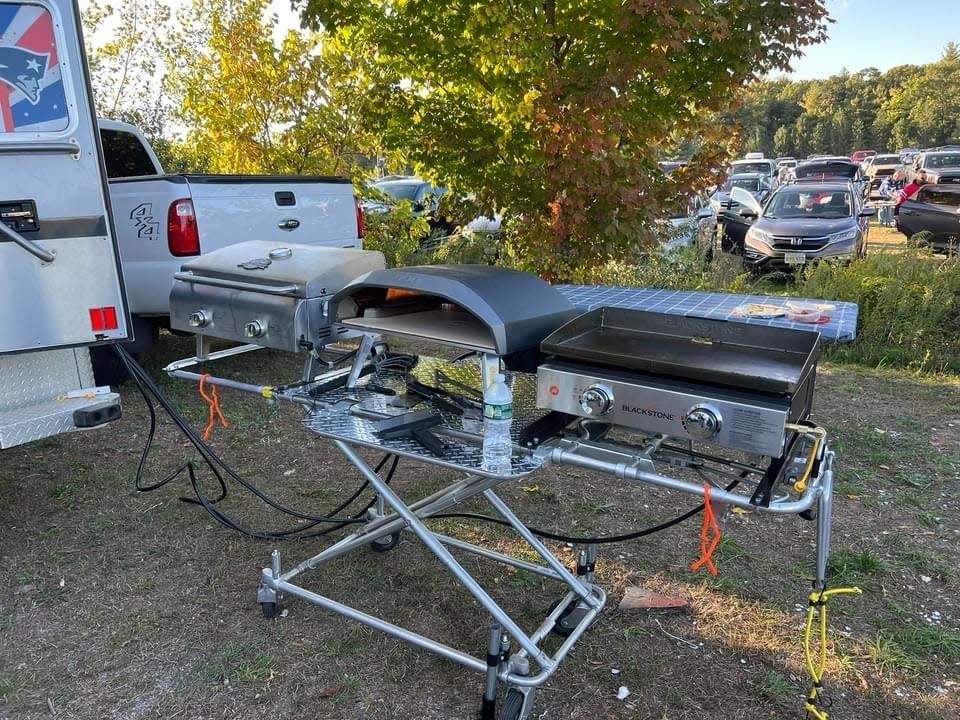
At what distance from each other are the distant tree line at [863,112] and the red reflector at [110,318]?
180ft

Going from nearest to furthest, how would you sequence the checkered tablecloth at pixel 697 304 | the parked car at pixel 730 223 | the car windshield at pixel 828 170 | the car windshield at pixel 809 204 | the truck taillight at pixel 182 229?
the checkered tablecloth at pixel 697 304, the truck taillight at pixel 182 229, the car windshield at pixel 809 204, the parked car at pixel 730 223, the car windshield at pixel 828 170

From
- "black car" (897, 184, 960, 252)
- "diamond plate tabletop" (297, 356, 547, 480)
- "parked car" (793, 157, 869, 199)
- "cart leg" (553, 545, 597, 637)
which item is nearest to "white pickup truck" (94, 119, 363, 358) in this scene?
"diamond plate tabletop" (297, 356, 547, 480)

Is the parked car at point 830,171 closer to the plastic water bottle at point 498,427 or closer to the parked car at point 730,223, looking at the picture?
the parked car at point 730,223

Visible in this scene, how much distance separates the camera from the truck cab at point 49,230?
9.98 feet

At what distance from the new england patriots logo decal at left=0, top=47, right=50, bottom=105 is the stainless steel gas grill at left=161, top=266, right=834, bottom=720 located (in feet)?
4.64

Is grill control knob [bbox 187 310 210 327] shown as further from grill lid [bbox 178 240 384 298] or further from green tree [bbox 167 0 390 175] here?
green tree [bbox 167 0 390 175]

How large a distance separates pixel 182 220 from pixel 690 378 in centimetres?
418

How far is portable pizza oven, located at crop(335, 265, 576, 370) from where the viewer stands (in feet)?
6.82

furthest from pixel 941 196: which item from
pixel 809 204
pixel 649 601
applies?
pixel 649 601

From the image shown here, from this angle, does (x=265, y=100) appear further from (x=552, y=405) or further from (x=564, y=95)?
(x=552, y=405)

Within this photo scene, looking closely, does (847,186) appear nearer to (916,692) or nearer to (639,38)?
(639,38)

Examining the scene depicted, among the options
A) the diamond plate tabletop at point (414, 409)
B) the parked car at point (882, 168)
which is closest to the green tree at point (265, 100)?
the diamond plate tabletop at point (414, 409)

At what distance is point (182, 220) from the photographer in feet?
16.2

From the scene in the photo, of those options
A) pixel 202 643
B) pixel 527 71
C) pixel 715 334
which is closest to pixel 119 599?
pixel 202 643
